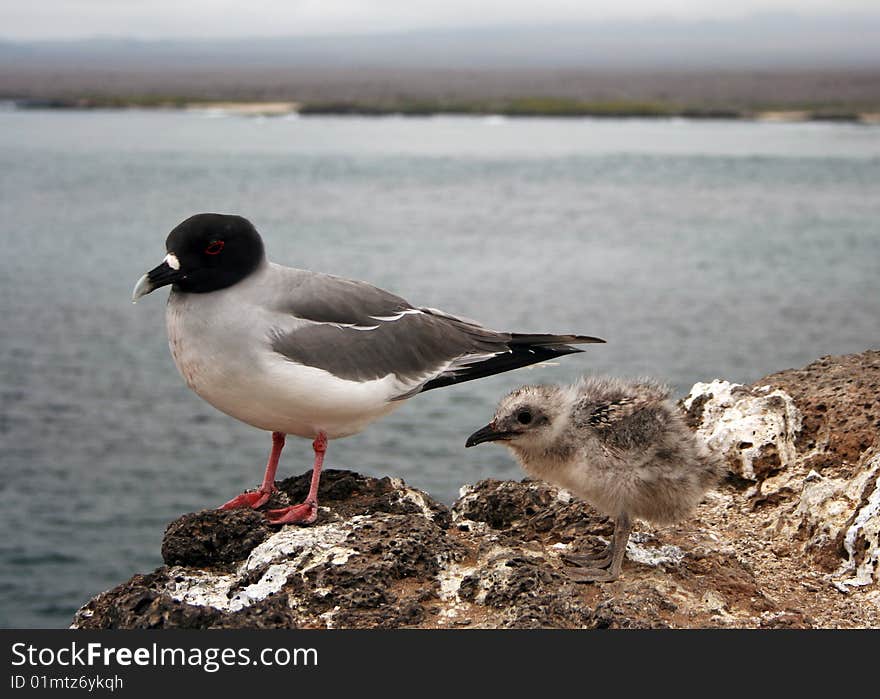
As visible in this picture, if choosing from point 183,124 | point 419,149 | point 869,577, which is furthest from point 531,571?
point 183,124

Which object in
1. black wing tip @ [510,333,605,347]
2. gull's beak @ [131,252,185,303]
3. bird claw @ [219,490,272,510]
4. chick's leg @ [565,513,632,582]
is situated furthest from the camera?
black wing tip @ [510,333,605,347]

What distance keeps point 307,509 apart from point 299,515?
6 cm

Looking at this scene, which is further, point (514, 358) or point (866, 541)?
point (514, 358)

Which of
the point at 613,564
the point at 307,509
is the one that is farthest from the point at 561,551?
the point at 307,509

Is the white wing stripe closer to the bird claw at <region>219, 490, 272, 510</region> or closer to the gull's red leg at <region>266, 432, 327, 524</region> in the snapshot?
the gull's red leg at <region>266, 432, 327, 524</region>

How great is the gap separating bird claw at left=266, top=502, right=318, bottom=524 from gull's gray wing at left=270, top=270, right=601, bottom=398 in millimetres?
771

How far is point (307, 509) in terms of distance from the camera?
6.14 metres

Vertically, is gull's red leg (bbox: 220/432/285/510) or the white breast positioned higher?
the white breast

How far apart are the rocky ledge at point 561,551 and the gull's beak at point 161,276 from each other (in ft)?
4.19

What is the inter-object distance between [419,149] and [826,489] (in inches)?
3389

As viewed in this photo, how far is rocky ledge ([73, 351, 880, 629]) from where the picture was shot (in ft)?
16.9

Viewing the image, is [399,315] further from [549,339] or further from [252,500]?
[252,500]

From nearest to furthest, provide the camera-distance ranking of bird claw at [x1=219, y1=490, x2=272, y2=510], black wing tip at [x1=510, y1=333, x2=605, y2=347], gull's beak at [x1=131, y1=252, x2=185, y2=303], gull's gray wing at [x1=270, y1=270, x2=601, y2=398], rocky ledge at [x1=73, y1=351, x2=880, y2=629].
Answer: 1. rocky ledge at [x1=73, y1=351, x2=880, y2=629]
2. gull's beak at [x1=131, y1=252, x2=185, y2=303]
3. gull's gray wing at [x1=270, y1=270, x2=601, y2=398]
4. bird claw at [x1=219, y1=490, x2=272, y2=510]
5. black wing tip at [x1=510, y1=333, x2=605, y2=347]

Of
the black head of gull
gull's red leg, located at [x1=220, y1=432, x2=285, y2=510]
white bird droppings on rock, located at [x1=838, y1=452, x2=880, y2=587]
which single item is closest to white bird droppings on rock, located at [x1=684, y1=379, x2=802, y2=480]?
white bird droppings on rock, located at [x1=838, y1=452, x2=880, y2=587]
